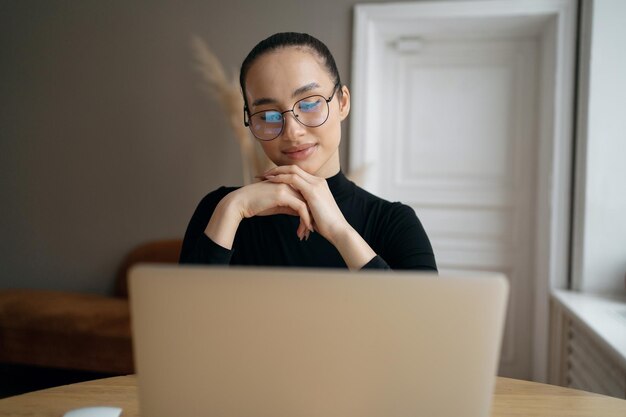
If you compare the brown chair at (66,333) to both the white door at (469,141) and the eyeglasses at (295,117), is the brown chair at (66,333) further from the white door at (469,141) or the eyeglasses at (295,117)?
the eyeglasses at (295,117)

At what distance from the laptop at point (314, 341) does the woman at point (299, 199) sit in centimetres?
43

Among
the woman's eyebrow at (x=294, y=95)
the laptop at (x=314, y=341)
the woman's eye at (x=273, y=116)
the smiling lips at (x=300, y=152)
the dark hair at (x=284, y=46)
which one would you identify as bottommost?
the laptop at (x=314, y=341)

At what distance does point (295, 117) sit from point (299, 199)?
165mm

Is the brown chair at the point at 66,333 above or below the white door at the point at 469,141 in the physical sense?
below

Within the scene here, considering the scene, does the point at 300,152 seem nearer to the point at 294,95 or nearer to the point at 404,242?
the point at 294,95

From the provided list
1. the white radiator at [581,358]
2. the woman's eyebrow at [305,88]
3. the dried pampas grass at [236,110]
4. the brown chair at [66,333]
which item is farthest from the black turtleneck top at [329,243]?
the brown chair at [66,333]

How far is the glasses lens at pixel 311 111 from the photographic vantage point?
110 cm

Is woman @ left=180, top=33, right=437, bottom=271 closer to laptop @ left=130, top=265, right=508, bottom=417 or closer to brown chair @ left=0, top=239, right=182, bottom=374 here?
laptop @ left=130, top=265, right=508, bottom=417

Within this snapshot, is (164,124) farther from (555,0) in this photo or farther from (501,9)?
(555,0)

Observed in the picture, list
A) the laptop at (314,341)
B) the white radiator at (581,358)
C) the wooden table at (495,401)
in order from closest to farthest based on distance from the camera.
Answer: the laptop at (314,341) < the wooden table at (495,401) < the white radiator at (581,358)

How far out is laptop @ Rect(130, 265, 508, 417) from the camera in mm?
539

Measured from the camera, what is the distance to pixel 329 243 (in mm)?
1229

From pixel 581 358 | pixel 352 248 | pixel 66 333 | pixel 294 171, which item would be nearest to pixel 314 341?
pixel 352 248

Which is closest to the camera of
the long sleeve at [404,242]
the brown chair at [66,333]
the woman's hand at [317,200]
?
the woman's hand at [317,200]
